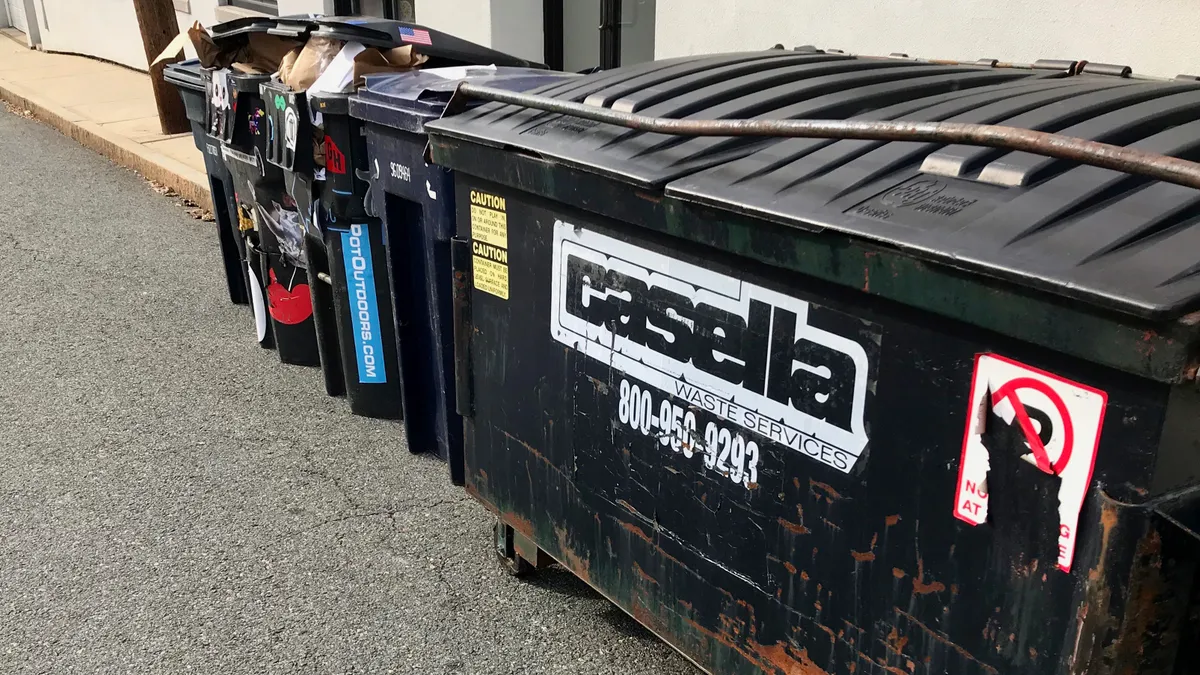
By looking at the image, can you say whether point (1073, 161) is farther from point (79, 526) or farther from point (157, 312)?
point (157, 312)

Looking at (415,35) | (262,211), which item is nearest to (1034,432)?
(415,35)

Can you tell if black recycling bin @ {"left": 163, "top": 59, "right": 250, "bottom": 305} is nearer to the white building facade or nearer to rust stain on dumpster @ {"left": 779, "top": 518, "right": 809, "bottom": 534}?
the white building facade

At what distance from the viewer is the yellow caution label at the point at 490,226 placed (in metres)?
2.56

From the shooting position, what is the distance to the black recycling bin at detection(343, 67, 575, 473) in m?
3.25

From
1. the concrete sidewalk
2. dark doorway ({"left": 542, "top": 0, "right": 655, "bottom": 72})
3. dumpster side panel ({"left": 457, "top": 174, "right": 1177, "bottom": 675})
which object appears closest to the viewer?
dumpster side panel ({"left": 457, "top": 174, "right": 1177, "bottom": 675})

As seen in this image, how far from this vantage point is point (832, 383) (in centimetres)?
178

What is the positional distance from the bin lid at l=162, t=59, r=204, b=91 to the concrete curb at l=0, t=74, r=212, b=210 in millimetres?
2317

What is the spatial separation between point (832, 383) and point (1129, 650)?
60 centimetres

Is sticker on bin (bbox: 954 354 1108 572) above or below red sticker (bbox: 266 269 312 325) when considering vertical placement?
above

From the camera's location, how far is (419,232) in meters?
3.57

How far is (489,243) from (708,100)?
70cm

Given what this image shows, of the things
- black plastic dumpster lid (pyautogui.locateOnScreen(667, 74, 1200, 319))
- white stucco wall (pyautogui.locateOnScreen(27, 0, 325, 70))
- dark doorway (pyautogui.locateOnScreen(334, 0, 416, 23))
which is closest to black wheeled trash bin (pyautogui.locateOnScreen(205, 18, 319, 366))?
black plastic dumpster lid (pyautogui.locateOnScreen(667, 74, 1200, 319))

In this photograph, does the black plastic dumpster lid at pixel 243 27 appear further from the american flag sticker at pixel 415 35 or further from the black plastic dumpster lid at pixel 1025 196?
the black plastic dumpster lid at pixel 1025 196

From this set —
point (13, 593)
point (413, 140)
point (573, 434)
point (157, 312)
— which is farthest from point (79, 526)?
point (157, 312)
